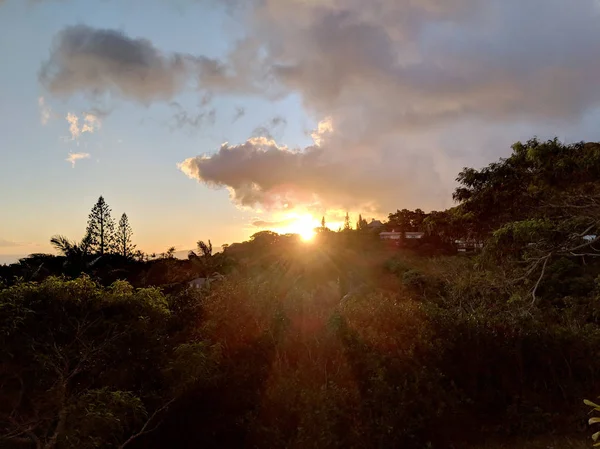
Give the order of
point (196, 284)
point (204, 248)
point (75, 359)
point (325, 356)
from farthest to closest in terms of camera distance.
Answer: point (204, 248), point (196, 284), point (325, 356), point (75, 359)

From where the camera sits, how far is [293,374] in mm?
7941

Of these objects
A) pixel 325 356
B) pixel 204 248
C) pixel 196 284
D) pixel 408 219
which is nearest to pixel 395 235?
pixel 408 219

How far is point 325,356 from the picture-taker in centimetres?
827

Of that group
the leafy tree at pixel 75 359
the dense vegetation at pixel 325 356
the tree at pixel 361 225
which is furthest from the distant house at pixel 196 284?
the tree at pixel 361 225

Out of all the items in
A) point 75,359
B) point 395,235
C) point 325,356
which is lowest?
point 325,356

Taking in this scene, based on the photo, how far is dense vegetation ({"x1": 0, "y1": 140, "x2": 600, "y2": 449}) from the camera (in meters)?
4.89

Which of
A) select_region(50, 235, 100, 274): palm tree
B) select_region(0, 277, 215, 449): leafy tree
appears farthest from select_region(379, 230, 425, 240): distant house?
select_region(0, 277, 215, 449): leafy tree

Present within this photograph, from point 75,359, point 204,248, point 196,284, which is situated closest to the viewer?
point 75,359

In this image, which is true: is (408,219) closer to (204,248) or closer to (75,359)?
(204,248)

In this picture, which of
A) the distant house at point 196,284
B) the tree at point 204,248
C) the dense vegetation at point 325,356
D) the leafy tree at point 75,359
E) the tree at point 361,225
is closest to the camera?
the leafy tree at point 75,359

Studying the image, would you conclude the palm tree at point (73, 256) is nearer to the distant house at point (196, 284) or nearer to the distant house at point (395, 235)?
the distant house at point (196, 284)

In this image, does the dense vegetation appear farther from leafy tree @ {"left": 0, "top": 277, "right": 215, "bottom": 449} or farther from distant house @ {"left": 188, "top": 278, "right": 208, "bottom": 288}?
distant house @ {"left": 188, "top": 278, "right": 208, "bottom": 288}

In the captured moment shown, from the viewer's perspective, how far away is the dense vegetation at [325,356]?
4891 millimetres

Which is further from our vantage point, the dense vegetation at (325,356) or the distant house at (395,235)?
the distant house at (395,235)
